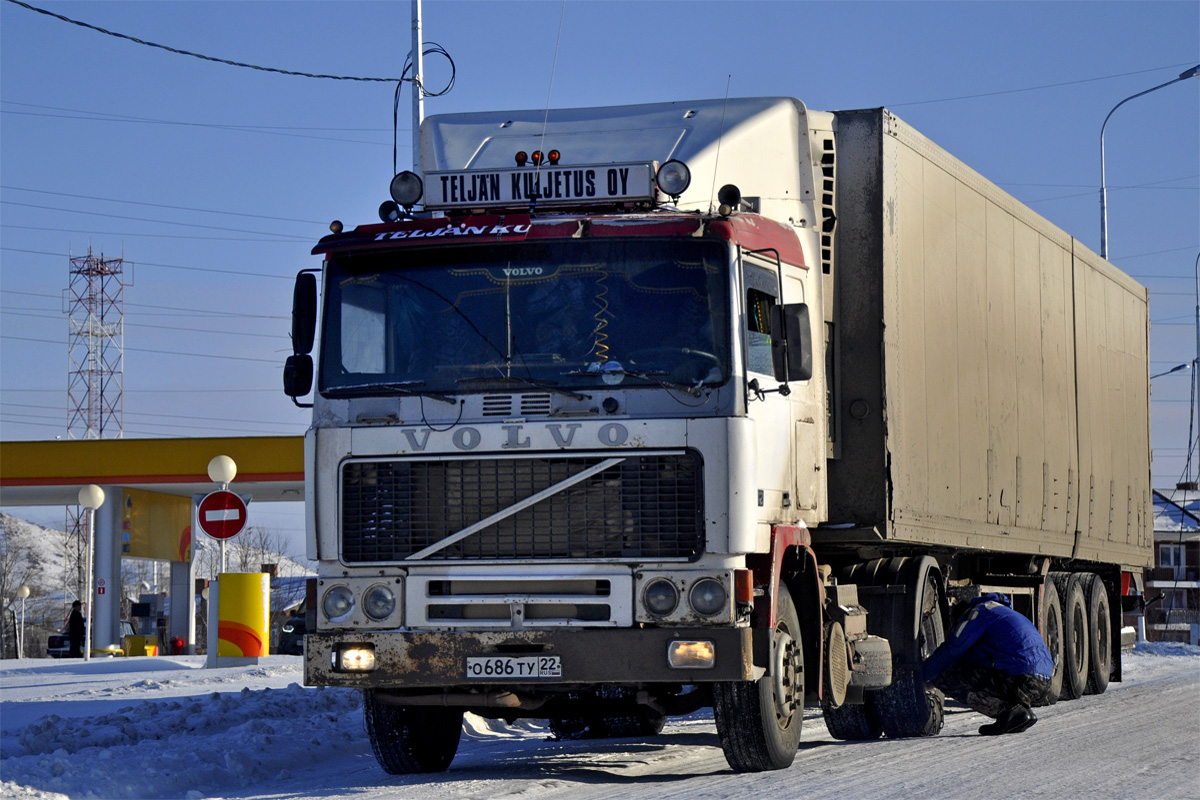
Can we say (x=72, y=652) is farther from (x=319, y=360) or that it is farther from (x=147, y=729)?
(x=319, y=360)

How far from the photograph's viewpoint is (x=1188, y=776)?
9133mm

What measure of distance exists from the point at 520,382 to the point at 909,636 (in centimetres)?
458

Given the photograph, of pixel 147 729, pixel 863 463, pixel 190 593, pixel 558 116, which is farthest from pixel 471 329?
pixel 190 593

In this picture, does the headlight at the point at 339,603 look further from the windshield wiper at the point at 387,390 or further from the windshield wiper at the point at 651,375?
the windshield wiper at the point at 651,375

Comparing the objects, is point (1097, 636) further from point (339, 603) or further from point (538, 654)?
point (339, 603)

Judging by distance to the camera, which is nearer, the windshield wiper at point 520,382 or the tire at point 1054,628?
the windshield wiper at point 520,382

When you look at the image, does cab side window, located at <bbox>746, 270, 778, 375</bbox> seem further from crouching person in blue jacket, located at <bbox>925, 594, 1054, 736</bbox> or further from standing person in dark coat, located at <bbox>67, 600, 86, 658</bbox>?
standing person in dark coat, located at <bbox>67, 600, 86, 658</bbox>

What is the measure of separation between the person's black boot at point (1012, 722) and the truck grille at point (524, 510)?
4.68 metres

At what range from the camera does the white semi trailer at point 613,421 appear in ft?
27.9

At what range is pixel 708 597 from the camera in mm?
8430

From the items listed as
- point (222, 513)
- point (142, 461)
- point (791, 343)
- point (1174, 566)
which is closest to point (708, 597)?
point (791, 343)

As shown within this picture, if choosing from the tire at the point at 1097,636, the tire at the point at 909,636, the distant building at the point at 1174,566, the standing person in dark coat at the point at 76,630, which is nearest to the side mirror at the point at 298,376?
the tire at the point at 909,636

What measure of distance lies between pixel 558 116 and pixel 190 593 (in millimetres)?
32303

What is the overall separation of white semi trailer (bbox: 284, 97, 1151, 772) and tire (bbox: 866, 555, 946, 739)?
51 centimetres
